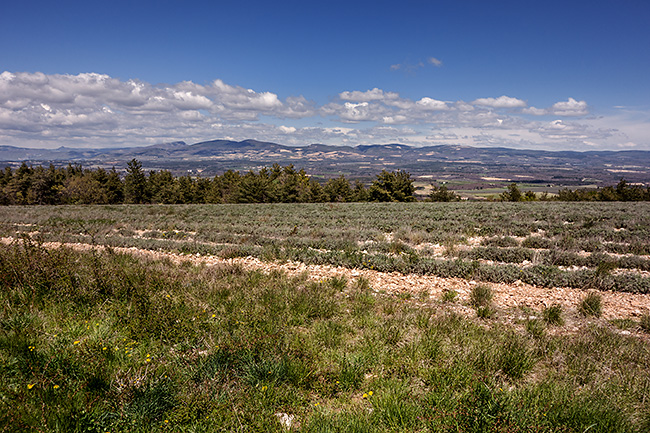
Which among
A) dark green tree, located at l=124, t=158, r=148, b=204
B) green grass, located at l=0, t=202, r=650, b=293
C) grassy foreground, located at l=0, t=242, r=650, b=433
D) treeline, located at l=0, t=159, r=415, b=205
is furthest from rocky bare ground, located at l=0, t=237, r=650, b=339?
dark green tree, located at l=124, t=158, r=148, b=204

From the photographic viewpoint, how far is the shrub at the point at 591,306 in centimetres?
637

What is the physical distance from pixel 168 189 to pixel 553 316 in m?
72.8

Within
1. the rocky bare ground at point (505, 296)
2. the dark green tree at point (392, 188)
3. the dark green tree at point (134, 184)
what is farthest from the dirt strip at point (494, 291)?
the dark green tree at point (134, 184)

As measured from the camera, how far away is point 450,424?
3.08 meters

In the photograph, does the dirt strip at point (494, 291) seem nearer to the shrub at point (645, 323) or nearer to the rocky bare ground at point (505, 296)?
the rocky bare ground at point (505, 296)

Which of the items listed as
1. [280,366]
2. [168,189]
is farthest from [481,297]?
[168,189]

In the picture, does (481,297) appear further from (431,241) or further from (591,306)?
(431,241)

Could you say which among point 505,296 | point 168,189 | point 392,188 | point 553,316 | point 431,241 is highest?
point 392,188

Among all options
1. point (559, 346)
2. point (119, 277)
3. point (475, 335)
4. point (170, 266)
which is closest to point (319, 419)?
point (475, 335)

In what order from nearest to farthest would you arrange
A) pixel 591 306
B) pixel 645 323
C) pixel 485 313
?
pixel 645 323, pixel 485 313, pixel 591 306

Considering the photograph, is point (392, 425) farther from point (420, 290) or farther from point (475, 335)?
point (420, 290)

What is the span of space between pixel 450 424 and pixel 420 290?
4.88 m

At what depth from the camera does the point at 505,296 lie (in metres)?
7.41

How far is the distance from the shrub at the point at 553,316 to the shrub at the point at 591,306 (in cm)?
73
